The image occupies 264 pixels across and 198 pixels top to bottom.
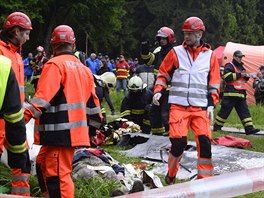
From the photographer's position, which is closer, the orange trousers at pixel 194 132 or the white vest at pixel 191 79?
the orange trousers at pixel 194 132

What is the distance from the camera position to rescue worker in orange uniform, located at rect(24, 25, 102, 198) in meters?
4.55

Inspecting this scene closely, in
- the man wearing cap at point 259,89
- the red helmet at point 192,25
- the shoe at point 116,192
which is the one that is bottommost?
the man wearing cap at point 259,89

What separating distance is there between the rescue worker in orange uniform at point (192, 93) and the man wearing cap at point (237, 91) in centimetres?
488

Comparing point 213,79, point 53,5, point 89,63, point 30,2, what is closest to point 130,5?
point 53,5

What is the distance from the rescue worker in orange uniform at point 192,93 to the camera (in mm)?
6141

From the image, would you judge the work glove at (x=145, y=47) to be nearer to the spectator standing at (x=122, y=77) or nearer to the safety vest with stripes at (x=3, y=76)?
the safety vest with stripes at (x=3, y=76)

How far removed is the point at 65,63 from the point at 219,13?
3999 cm

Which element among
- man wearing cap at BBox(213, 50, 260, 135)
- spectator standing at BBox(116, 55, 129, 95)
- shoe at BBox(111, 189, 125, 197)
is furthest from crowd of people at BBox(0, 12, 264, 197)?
spectator standing at BBox(116, 55, 129, 95)

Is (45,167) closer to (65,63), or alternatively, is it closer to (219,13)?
(65,63)

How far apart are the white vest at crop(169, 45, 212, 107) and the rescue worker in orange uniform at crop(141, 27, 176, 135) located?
7.23 ft

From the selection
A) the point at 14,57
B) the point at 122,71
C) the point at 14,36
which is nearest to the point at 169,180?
the point at 14,57

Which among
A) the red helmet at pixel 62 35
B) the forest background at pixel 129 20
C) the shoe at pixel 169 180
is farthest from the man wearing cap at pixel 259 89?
the forest background at pixel 129 20

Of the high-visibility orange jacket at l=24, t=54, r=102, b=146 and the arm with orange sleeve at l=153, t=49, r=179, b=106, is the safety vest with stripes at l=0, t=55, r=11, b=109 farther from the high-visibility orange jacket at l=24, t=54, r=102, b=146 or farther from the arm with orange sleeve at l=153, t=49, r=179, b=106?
the arm with orange sleeve at l=153, t=49, r=179, b=106

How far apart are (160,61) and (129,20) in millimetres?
37435
